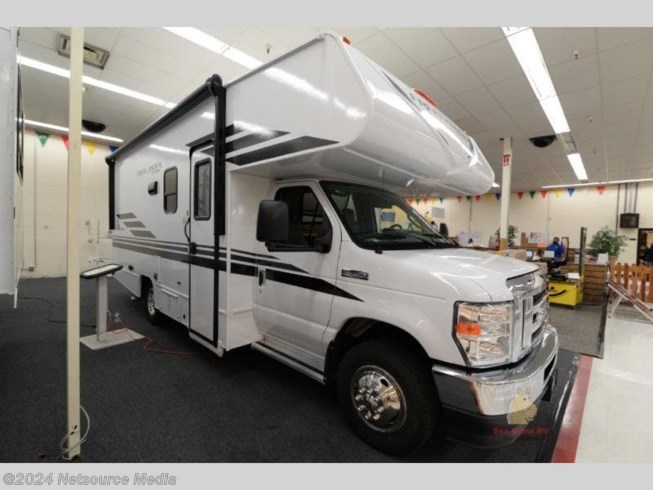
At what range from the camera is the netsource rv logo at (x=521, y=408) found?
74.0 inches

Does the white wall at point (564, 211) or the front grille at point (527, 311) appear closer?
the front grille at point (527, 311)

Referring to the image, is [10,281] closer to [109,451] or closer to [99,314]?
[109,451]

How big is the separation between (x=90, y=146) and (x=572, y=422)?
42.7ft

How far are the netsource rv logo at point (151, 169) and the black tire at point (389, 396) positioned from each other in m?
3.46

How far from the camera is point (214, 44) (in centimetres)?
504

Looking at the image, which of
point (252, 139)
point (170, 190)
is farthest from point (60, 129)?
point (252, 139)

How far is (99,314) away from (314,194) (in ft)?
11.3

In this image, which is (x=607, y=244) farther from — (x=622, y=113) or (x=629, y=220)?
(x=629, y=220)

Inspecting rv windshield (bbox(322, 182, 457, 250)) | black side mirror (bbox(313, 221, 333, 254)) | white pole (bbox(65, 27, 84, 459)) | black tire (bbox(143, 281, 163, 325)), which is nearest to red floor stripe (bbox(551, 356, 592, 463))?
rv windshield (bbox(322, 182, 457, 250))

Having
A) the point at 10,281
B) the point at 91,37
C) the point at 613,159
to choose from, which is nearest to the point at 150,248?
the point at 10,281

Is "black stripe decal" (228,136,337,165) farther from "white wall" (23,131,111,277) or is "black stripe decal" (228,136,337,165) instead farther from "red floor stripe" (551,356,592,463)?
"white wall" (23,131,111,277)

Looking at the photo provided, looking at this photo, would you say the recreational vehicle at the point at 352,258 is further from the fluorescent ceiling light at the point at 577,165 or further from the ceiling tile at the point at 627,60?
the fluorescent ceiling light at the point at 577,165

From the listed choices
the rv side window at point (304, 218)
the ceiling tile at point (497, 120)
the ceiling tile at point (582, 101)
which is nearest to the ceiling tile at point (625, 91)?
the ceiling tile at point (582, 101)
